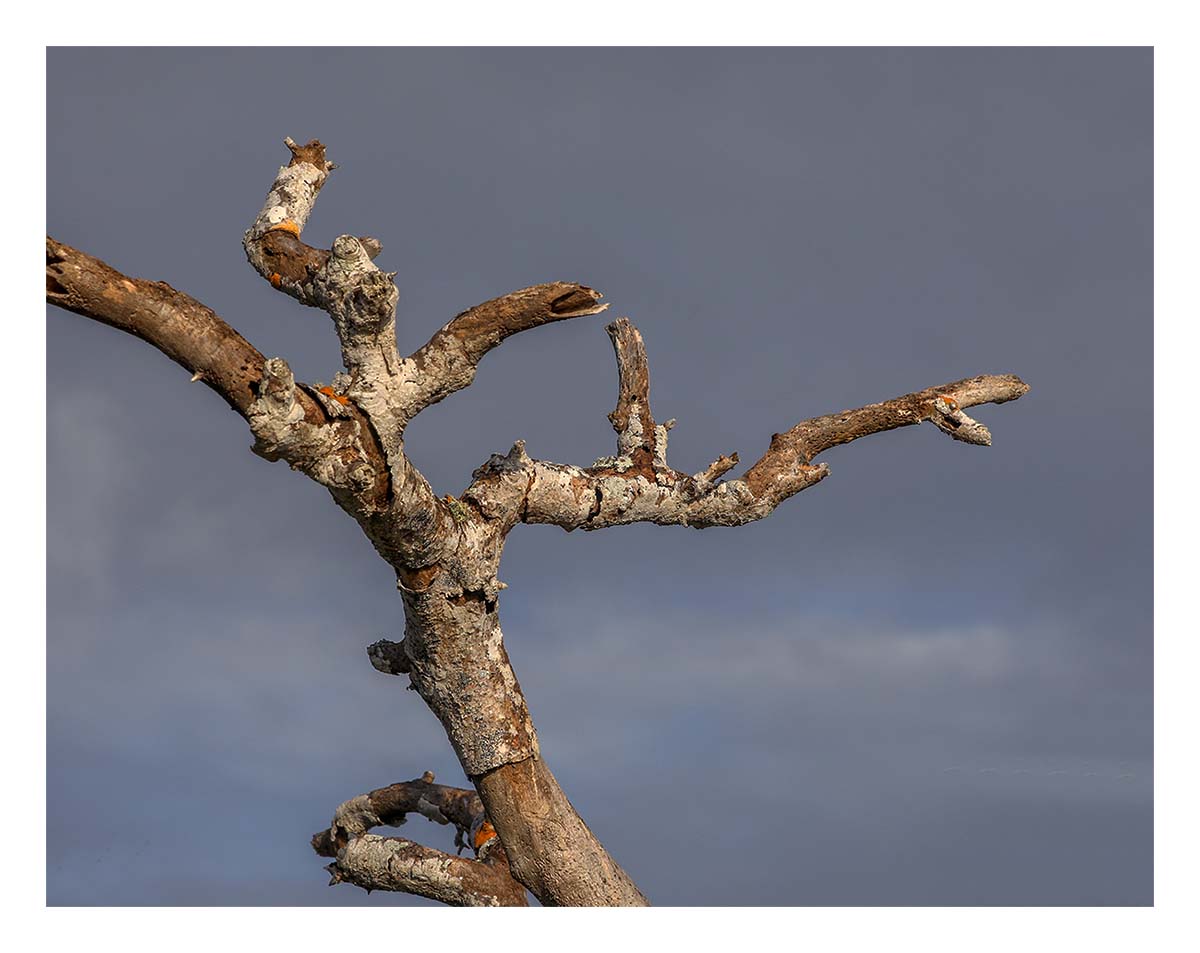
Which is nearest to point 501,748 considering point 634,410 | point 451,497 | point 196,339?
point 451,497

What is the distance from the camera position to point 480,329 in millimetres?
3967

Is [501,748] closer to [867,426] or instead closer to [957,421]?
[867,426]

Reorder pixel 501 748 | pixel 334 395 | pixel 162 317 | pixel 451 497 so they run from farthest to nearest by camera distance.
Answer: pixel 501 748
pixel 451 497
pixel 334 395
pixel 162 317

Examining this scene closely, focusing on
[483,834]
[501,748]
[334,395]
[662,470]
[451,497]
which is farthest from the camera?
[483,834]

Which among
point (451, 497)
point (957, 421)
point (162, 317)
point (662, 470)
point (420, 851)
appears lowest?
point (420, 851)

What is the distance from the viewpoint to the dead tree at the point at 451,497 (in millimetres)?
3605

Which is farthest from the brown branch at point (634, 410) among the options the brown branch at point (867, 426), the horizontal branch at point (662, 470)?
the brown branch at point (867, 426)

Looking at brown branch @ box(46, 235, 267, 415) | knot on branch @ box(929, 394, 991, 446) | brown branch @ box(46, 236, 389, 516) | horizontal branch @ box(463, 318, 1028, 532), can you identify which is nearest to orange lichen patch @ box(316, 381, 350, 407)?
brown branch @ box(46, 236, 389, 516)

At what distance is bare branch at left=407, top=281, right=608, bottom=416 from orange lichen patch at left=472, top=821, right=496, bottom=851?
1897 millimetres

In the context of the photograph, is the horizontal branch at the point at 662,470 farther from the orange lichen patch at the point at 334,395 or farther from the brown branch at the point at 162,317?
the brown branch at the point at 162,317

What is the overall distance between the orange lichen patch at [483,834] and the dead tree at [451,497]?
2 cm

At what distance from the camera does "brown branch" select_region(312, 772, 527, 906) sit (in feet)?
16.5

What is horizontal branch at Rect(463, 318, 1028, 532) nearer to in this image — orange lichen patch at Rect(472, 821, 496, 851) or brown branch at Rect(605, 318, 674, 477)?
brown branch at Rect(605, 318, 674, 477)

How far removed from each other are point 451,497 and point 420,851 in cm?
162
